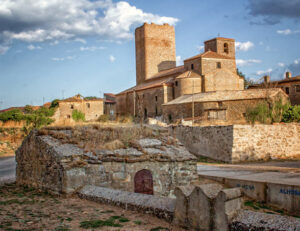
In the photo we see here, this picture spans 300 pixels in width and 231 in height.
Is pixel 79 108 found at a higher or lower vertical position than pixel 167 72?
lower

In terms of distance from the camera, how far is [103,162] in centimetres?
718

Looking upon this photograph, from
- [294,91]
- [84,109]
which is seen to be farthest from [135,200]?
[84,109]

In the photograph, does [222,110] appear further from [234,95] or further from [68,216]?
[68,216]

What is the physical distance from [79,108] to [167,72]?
14674 millimetres

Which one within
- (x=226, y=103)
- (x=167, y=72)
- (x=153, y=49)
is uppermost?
(x=153, y=49)

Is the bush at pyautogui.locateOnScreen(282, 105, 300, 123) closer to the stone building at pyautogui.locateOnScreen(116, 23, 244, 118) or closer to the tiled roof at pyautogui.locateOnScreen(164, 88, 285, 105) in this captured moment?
the tiled roof at pyautogui.locateOnScreen(164, 88, 285, 105)

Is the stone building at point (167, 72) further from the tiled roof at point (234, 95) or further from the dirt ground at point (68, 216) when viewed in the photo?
the dirt ground at point (68, 216)

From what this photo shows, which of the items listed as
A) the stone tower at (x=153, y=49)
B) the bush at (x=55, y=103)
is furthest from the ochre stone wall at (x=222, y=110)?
the bush at (x=55, y=103)

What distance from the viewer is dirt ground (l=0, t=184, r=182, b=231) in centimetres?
427

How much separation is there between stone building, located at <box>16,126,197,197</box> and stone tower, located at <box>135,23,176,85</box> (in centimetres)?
4273

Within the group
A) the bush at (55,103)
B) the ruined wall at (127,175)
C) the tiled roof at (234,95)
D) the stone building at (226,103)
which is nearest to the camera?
the ruined wall at (127,175)

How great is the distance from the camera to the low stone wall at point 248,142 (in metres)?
16.8

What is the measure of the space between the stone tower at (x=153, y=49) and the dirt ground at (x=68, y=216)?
45.4 metres

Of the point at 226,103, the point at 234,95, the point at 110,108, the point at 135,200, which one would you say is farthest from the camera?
the point at 110,108
